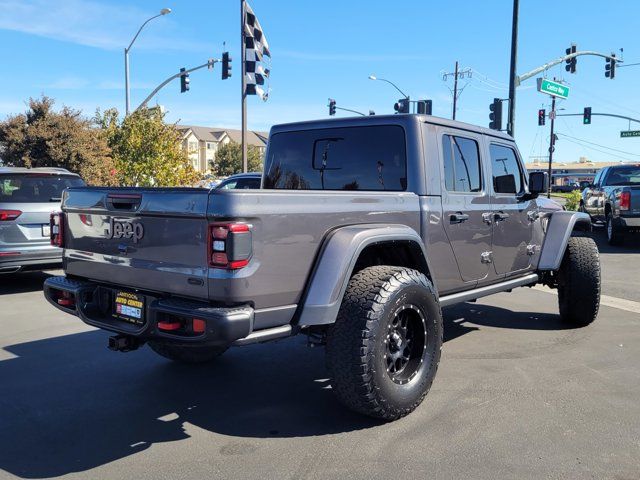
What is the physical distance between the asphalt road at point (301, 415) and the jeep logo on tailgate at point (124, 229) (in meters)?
1.20

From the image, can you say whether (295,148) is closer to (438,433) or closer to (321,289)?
(321,289)

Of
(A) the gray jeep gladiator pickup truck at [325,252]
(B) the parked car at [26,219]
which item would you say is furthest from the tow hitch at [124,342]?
(B) the parked car at [26,219]

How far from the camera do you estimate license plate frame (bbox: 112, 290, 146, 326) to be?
339 cm

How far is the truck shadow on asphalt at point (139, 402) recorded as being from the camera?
3369 mm

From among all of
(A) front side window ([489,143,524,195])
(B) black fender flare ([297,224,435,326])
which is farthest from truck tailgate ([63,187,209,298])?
(A) front side window ([489,143,524,195])

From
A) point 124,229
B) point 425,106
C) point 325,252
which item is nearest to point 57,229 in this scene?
point 124,229

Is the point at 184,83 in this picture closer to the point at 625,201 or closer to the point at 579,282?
the point at 625,201

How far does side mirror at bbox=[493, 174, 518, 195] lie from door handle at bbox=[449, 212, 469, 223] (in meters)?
0.74

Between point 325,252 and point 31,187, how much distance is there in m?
6.07

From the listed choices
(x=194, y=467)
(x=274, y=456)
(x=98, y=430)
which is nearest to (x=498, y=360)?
(x=274, y=456)

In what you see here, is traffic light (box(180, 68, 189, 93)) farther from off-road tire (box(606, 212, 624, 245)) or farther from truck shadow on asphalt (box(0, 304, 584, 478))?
truck shadow on asphalt (box(0, 304, 584, 478))

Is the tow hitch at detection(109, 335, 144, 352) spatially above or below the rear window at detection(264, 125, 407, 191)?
below

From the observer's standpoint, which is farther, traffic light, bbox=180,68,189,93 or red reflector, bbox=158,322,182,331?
traffic light, bbox=180,68,189,93

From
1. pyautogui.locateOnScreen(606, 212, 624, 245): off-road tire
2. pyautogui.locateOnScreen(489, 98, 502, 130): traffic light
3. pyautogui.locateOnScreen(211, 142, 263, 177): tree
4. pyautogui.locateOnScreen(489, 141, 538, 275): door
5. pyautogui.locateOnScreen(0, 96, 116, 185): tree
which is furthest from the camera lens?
pyautogui.locateOnScreen(211, 142, 263, 177): tree
